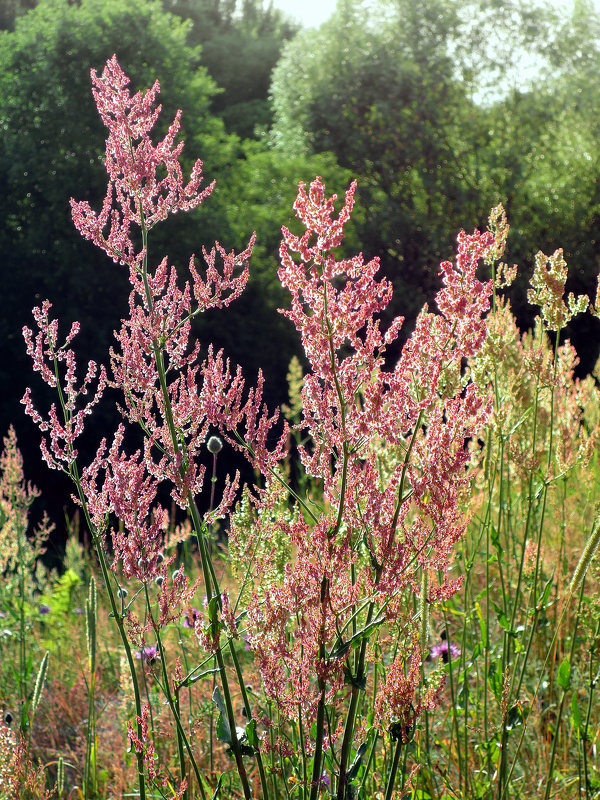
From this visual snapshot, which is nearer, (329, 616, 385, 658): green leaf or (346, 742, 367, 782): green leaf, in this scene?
(329, 616, 385, 658): green leaf

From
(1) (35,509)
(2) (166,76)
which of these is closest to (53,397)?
(1) (35,509)

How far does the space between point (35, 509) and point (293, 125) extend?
443 inches

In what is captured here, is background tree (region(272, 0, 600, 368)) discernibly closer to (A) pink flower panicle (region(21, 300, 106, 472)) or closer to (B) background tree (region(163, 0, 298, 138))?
(B) background tree (region(163, 0, 298, 138))

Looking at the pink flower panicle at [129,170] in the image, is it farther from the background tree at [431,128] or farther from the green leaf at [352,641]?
the background tree at [431,128]

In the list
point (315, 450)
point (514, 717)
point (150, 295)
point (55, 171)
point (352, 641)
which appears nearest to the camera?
point (352, 641)

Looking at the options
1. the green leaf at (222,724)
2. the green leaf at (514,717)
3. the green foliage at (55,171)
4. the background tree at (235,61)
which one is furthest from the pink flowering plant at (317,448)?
the background tree at (235,61)

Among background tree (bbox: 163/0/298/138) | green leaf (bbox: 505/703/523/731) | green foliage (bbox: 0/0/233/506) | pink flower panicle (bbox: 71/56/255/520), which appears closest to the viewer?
pink flower panicle (bbox: 71/56/255/520)

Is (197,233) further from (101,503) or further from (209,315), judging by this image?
(101,503)

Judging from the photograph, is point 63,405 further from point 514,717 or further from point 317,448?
point 514,717

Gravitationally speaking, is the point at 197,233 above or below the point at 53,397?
above

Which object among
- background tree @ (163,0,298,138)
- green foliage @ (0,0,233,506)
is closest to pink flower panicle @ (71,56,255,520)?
green foliage @ (0,0,233,506)

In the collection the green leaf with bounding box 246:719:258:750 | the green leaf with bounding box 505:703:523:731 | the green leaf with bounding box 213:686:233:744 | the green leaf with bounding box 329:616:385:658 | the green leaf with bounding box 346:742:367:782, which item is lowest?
the green leaf with bounding box 505:703:523:731

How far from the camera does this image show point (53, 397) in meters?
14.5

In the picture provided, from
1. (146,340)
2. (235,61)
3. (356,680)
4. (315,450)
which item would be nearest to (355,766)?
(356,680)
